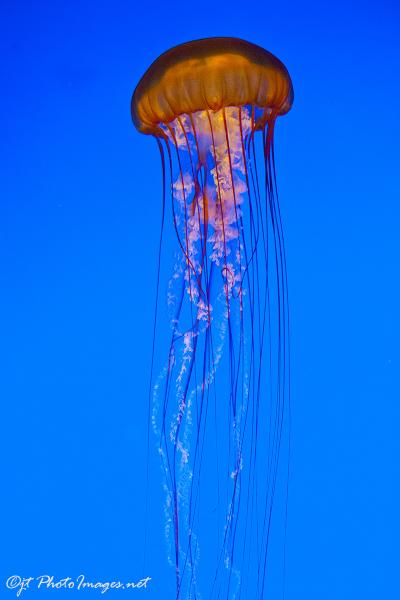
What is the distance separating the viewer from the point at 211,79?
11.8 feet

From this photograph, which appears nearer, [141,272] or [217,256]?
[217,256]

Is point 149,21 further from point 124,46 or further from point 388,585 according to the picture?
point 388,585

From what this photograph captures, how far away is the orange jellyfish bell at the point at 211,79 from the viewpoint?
11.8 feet

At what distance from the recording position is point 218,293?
4.20 m

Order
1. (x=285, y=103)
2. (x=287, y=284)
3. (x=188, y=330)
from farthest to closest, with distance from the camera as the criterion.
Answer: (x=287, y=284) → (x=188, y=330) → (x=285, y=103)

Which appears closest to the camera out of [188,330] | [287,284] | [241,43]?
[241,43]

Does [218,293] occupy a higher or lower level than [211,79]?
A: lower

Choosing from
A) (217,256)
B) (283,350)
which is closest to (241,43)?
(217,256)

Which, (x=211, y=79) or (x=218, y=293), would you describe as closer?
(x=211, y=79)

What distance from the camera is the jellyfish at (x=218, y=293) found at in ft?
12.1

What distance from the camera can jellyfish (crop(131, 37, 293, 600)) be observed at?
368 centimetres

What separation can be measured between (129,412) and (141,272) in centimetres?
100

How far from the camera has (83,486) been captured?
4.82 metres

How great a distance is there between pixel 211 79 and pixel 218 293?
130cm
